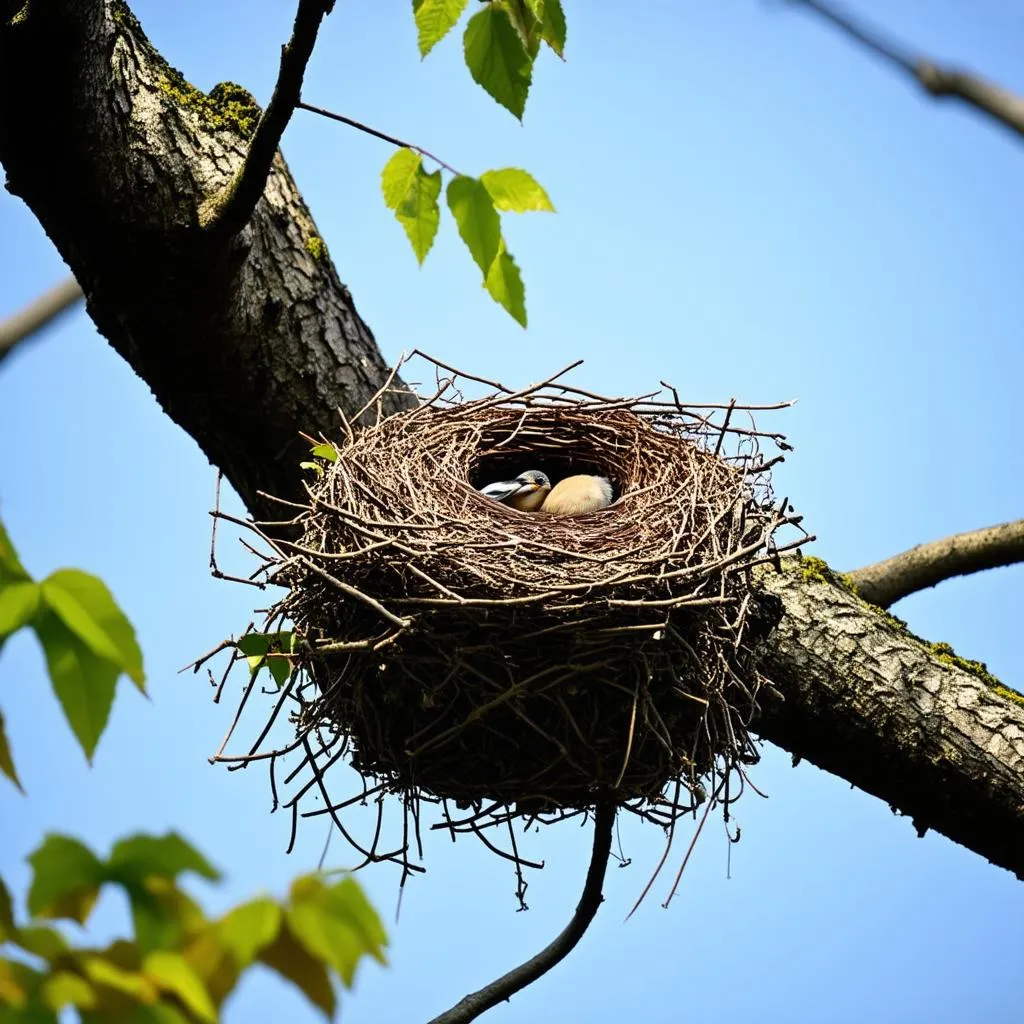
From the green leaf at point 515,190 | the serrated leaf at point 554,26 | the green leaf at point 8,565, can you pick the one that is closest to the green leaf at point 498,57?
the serrated leaf at point 554,26

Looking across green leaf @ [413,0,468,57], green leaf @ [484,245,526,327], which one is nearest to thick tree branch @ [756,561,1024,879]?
green leaf @ [484,245,526,327]

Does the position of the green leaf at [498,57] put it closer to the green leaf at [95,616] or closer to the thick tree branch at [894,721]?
the green leaf at [95,616]

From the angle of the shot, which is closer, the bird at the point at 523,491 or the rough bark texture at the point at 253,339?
the rough bark texture at the point at 253,339

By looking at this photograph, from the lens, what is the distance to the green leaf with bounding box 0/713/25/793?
1272 mm

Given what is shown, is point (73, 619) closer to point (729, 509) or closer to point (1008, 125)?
point (1008, 125)

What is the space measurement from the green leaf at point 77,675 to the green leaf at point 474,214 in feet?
4.48

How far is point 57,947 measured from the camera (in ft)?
3.93

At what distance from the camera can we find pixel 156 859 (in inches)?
47.9

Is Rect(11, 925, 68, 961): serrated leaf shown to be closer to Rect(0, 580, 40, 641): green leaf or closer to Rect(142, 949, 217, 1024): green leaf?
Rect(142, 949, 217, 1024): green leaf

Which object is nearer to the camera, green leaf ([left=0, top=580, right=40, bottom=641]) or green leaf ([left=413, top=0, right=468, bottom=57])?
green leaf ([left=0, top=580, right=40, bottom=641])

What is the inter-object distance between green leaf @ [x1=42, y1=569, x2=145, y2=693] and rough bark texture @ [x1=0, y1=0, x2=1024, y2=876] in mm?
2340

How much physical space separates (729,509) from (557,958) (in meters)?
1.24

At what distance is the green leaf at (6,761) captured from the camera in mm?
1272

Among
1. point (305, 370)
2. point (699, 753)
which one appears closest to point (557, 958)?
point (699, 753)
